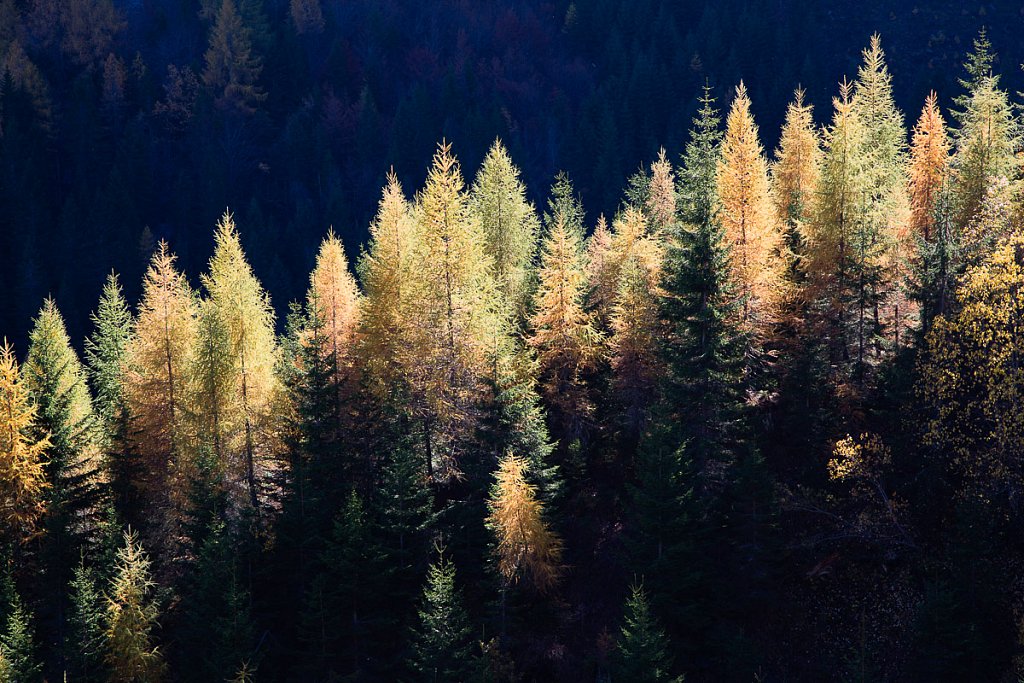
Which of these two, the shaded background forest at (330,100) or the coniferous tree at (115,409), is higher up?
the shaded background forest at (330,100)

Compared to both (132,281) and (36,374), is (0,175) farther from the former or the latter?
(36,374)

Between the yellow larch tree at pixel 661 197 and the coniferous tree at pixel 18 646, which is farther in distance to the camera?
the yellow larch tree at pixel 661 197

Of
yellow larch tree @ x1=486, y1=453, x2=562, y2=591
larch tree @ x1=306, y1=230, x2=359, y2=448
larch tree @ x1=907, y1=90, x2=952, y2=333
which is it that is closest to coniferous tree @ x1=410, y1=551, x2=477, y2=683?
yellow larch tree @ x1=486, y1=453, x2=562, y2=591

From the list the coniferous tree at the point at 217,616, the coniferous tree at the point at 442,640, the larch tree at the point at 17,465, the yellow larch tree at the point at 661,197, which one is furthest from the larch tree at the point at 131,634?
the yellow larch tree at the point at 661,197

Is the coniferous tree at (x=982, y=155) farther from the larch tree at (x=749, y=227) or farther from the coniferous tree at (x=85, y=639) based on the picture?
the coniferous tree at (x=85, y=639)

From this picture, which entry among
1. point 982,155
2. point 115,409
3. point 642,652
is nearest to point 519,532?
point 642,652

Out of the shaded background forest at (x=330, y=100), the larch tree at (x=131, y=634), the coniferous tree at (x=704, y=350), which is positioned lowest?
the larch tree at (x=131, y=634)

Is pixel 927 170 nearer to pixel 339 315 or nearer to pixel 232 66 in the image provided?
pixel 339 315
